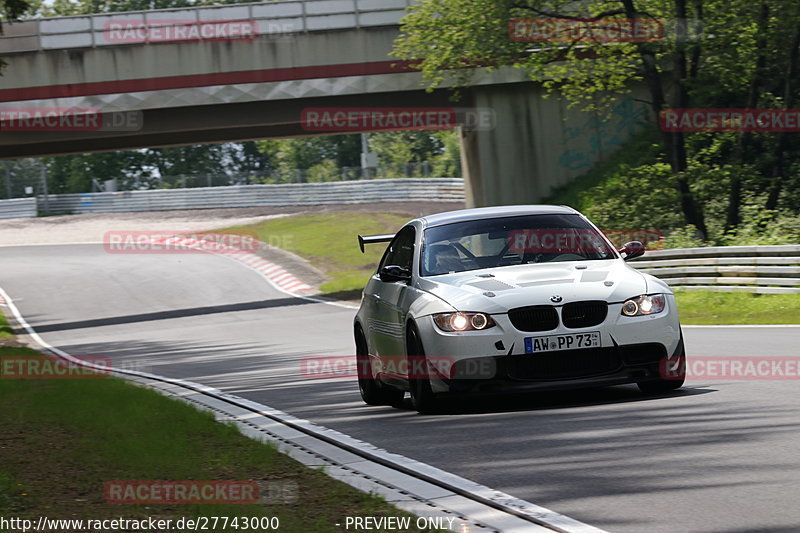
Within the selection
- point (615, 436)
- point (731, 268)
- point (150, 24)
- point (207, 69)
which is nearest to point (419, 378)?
point (615, 436)

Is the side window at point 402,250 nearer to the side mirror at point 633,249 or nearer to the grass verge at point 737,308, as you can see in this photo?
the side mirror at point 633,249

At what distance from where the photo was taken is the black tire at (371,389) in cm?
1086

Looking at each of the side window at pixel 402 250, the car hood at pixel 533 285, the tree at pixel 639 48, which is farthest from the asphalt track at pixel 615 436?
the tree at pixel 639 48

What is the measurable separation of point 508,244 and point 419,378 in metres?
1.47

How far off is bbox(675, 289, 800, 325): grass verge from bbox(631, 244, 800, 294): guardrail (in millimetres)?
183

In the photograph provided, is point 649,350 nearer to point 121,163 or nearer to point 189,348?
point 189,348

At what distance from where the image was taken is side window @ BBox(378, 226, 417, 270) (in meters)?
10.7

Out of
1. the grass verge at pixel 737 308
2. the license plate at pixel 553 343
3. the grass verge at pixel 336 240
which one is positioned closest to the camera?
the license plate at pixel 553 343

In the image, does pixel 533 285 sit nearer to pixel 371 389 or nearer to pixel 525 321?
pixel 525 321

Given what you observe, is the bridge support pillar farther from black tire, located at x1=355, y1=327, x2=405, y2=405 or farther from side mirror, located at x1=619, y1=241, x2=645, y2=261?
side mirror, located at x1=619, y1=241, x2=645, y2=261

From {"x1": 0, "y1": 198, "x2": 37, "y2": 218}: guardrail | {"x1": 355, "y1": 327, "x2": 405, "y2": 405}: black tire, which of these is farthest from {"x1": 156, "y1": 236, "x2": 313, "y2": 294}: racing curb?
{"x1": 355, "y1": 327, "x2": 405, "y2": 405}: black tire

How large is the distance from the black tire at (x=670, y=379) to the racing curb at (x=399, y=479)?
2393 millimetres

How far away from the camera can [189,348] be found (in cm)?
2405

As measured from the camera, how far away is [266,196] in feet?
238
